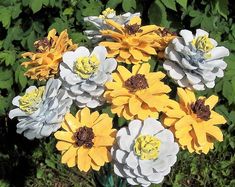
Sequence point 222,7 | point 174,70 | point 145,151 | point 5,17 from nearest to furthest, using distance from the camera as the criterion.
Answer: point 145,151, point 174,70, point 222,7, point 5,17

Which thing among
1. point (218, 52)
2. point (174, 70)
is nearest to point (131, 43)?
point (174, 70)

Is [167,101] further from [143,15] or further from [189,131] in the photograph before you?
[143,15]

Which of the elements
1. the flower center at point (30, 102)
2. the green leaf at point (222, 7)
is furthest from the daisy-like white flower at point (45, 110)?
the green leaf at point (222, 7)

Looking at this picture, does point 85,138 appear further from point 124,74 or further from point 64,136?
point 124,74

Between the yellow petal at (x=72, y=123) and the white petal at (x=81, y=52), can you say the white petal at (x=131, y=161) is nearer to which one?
the yellow petal at (x=72, y=123)

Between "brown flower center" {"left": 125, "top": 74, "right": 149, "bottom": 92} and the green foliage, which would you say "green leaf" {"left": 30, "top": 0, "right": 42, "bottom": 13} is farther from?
"brown flower center" {"left": 125, "top": 74, "right": 149, "bottom": 92}

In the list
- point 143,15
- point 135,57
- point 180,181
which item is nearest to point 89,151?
point 135,57

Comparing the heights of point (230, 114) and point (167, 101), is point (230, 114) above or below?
below
